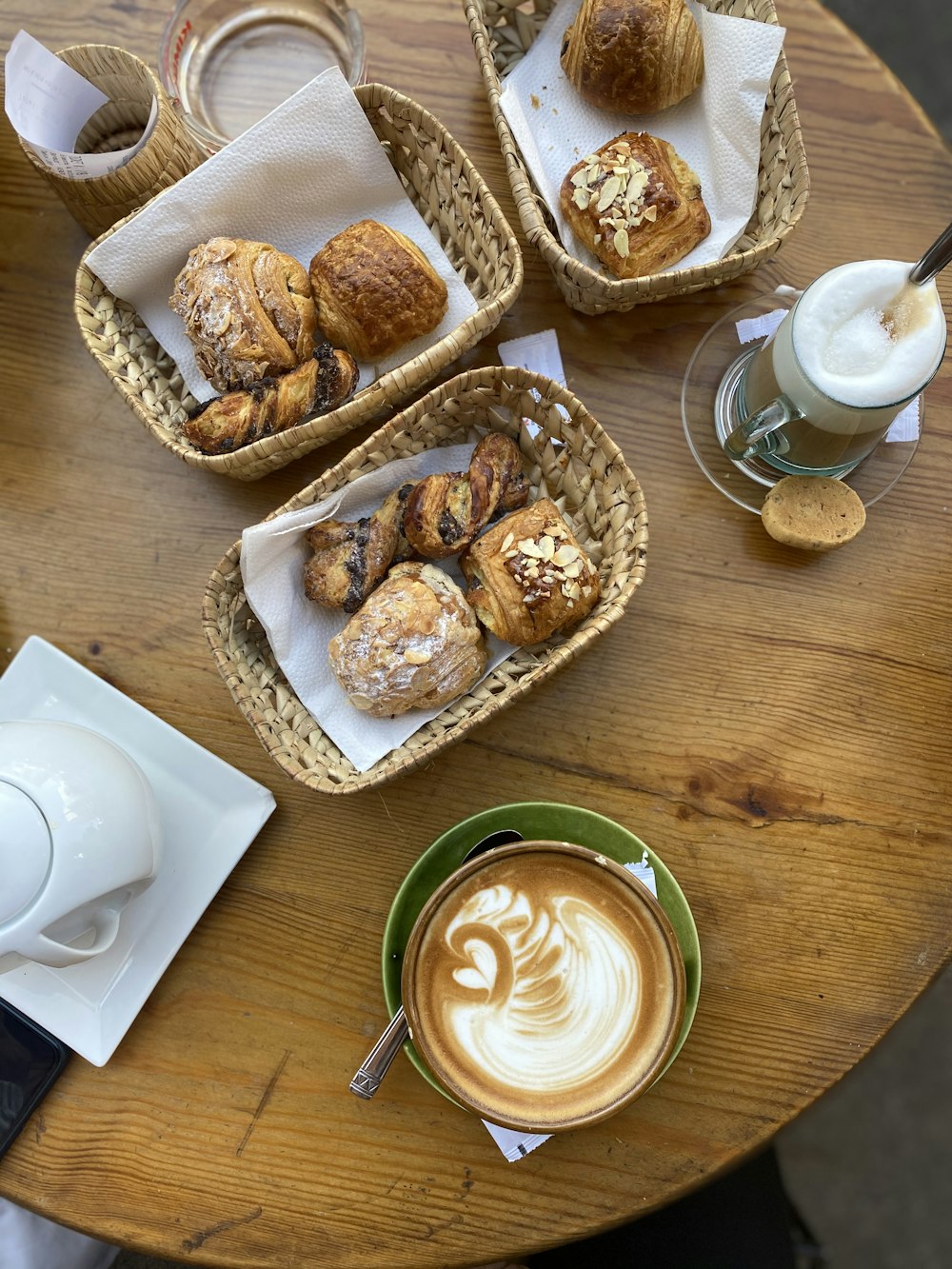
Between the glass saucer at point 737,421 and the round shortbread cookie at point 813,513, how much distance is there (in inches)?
0.9

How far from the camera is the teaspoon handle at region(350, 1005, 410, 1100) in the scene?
84 centimetres

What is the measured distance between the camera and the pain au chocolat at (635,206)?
36.9 inches

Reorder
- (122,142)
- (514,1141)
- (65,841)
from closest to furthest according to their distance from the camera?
(65,841)
(514,1141)
(122,142)

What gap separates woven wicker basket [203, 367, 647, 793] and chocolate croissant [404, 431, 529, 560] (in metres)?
0.05

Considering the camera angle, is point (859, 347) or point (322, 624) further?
point (322, 624)

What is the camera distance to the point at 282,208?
38.5 inches

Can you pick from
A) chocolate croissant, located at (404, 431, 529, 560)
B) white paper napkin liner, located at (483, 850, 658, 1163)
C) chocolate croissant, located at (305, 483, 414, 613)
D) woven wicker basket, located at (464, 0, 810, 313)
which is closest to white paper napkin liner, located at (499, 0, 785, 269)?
woven wicker basket, located at (464, 0, 810, 313)

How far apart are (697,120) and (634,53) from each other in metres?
0.11

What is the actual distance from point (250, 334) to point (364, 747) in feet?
1.40

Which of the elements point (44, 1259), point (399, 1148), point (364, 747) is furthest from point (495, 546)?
point (44, 1259)

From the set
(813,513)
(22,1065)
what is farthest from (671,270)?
(22,1065)

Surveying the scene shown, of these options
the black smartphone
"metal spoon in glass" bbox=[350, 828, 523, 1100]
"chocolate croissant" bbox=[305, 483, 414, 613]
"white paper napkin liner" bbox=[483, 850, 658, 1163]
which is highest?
Answer: "chocolate croissant" bbox=[305, 483, 414, 613]

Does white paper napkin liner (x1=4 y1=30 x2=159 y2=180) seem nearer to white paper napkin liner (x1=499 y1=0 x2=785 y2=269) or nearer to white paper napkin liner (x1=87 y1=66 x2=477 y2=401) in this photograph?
white paper napkin liner (x1=87 y1=66 x2=477 y2=401)

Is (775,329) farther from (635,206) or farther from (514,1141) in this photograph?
(514,1141)
